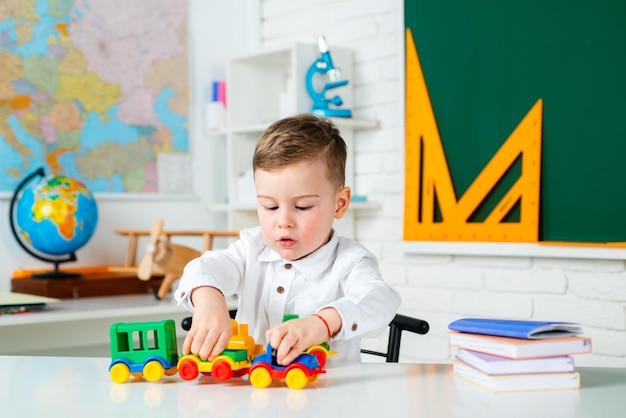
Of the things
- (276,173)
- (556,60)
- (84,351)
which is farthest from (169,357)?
(556,60)

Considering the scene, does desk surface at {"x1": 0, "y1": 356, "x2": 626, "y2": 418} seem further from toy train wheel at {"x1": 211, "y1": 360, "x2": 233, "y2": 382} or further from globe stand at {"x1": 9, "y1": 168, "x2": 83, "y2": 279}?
globe stand at {"x1": 9, "y1": 168, "x2": 83, "y2": 279}

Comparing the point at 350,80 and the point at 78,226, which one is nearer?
the point at 78,226

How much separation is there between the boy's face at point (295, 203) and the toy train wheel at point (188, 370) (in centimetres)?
30

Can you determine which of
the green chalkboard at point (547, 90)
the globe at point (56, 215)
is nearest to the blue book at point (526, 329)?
the green chalkboard at point (547, 90)

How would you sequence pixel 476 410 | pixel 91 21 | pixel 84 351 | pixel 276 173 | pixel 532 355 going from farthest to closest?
pixel 91 21 → pixel 84 351 → pixel 276 173 → pixel 532 355 → pixel 476 410

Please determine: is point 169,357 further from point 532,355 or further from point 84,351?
point 84,351

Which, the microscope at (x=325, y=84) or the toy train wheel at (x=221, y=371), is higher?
the microscope at (x=325, y=84)

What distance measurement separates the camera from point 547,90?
246 cm

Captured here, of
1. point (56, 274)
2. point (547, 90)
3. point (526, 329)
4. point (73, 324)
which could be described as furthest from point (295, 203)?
point (56, 274)

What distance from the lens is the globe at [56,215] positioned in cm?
251

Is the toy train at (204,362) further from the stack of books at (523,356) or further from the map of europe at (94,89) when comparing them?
the map of europe at (94,89)

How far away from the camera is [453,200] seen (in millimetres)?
2674

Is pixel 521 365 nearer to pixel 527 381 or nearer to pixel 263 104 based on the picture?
pixel 527 381

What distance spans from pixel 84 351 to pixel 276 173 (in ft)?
4.25
